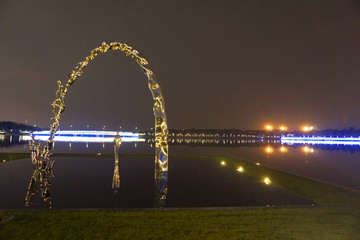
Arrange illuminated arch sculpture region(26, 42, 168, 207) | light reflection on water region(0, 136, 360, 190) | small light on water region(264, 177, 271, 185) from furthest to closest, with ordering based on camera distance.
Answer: light reflection on water region(0, 136, 360, 190), small light on water region(264, 177, 271, 185), illuminated arch sculpture region(26, 42, 168, 207)

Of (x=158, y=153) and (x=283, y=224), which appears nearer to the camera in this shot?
(x=283, y=224)

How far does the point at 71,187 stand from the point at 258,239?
7.37 m

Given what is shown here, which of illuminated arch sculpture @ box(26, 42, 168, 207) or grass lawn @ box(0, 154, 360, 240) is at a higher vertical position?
illuminated arch sculpture @ box(26, 42, 168, 207)

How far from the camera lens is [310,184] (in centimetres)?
1223

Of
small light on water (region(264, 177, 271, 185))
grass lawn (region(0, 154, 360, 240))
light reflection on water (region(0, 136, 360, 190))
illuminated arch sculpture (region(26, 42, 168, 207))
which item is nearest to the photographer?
grass lawn (region(0, 154, 360, 240))

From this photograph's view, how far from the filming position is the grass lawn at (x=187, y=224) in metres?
5.93

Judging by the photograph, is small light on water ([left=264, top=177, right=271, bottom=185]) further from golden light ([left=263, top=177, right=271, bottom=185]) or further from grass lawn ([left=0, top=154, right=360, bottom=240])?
grass lawn ([left=0, top=154, right=360, bottom=240])

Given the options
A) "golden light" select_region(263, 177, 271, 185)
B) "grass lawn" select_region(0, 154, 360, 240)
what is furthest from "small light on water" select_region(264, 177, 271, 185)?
"grass lawn" select_region(0, 154, 360, 240)

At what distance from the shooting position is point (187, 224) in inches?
257

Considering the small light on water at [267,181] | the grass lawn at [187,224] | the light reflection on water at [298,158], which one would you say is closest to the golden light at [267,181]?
the small light on water at [267,181]

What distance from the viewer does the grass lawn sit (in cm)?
593

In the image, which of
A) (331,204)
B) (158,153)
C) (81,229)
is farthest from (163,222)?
(331,204)

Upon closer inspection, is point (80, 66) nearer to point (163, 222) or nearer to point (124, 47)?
point (124, 47)

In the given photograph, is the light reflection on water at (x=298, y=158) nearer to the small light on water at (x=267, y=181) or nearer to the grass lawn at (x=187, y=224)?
the small light on water at (x=267, y=181)
